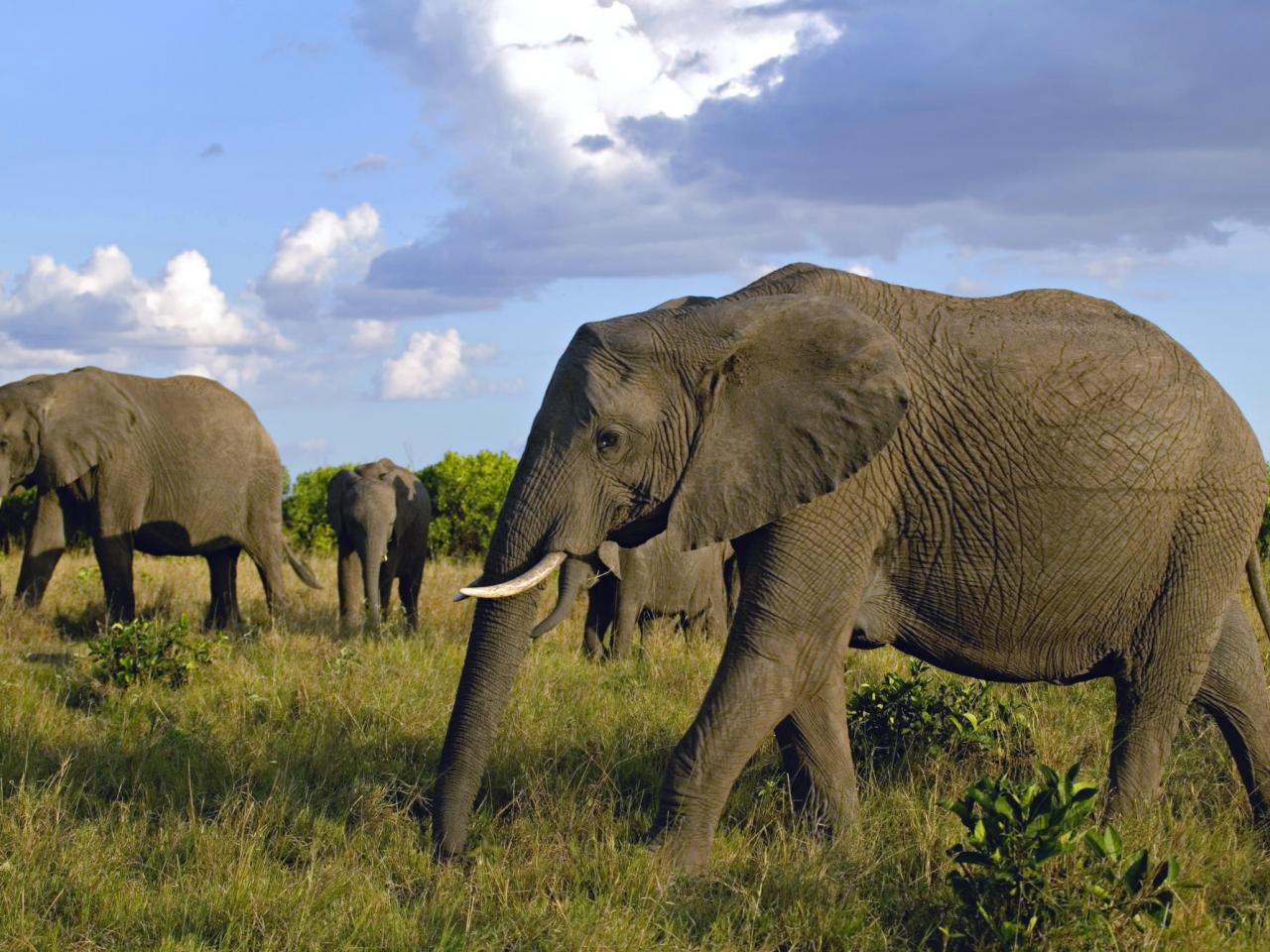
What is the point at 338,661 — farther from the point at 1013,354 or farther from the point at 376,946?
the point at 1013,354

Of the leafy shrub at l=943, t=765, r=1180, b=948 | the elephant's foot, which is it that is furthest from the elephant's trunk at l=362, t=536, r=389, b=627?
the leafy shrub at l=943, t=765, r=1180, b=948

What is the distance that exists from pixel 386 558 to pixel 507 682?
27.0 feet

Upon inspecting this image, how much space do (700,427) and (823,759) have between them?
1.70m

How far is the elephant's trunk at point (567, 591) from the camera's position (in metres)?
10.2

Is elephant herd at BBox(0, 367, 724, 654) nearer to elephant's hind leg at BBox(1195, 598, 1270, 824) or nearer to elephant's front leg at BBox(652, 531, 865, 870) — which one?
elephant's hind leg at BBox(1195, 598, 1270, 824)

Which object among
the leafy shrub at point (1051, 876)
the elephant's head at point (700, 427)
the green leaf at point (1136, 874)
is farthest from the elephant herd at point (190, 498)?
the green leaf at point (1136, 874)

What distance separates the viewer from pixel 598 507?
5383 millimetres

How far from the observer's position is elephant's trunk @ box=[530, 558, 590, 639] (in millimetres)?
10188

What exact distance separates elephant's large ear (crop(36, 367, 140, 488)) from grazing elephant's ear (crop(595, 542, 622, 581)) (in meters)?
5.15

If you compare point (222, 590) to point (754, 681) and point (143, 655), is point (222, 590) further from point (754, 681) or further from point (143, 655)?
point (754, 681)

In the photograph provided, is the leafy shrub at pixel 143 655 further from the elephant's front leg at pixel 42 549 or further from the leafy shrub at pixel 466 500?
the leafy shrub at pixel 466 500

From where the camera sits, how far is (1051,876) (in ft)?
16.2

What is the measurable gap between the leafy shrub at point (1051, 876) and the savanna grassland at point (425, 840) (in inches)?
4.4

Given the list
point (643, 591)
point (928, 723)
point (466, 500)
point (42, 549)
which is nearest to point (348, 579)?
point (42, 549)
